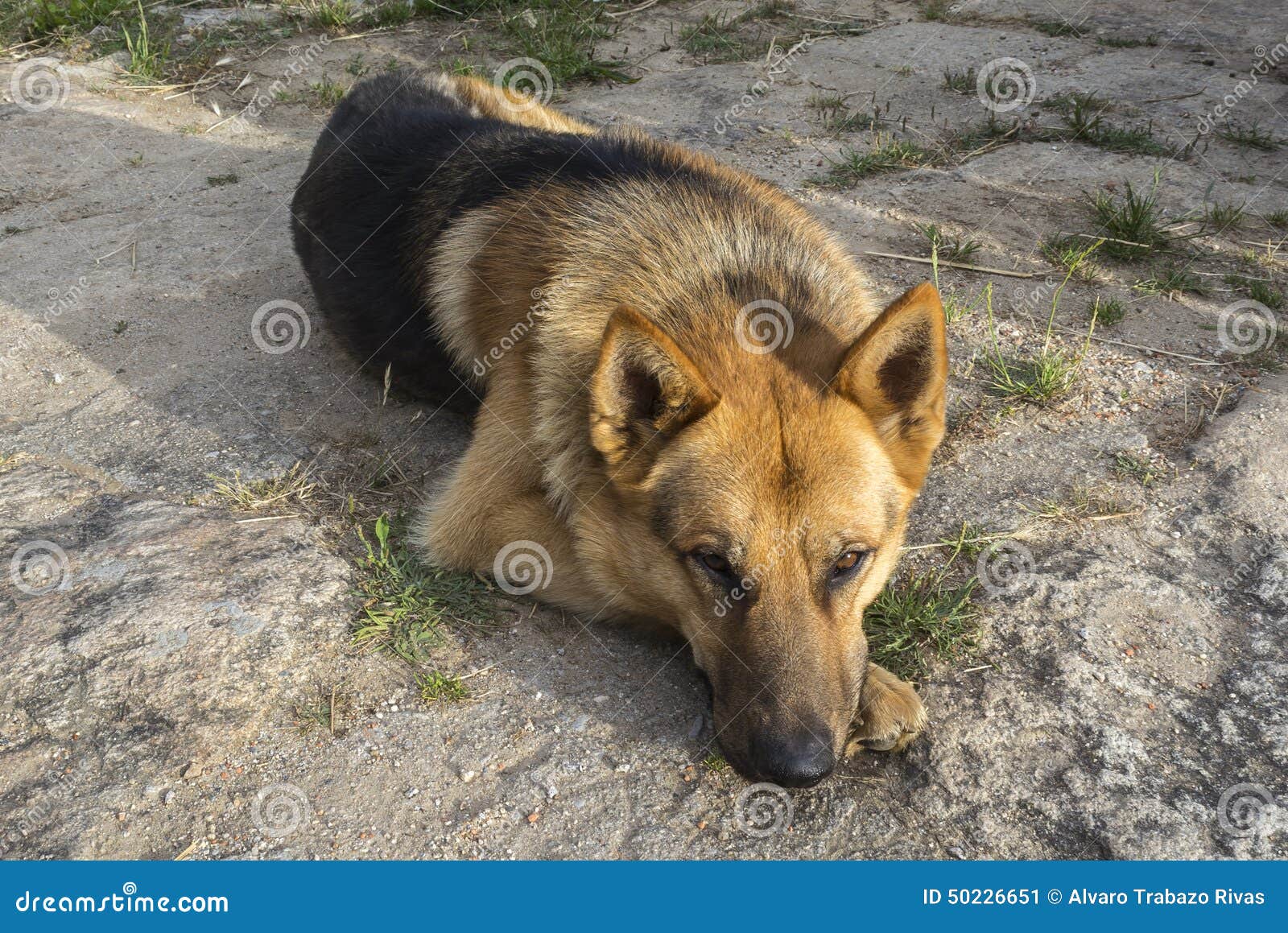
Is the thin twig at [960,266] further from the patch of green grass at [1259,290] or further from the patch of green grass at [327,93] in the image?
the patch of green grass at [327,93]

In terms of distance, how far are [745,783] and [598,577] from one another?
859 millimetres

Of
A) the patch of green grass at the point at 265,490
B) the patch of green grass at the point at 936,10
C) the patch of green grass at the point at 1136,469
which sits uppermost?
the patch of green grass at the point at 936,10

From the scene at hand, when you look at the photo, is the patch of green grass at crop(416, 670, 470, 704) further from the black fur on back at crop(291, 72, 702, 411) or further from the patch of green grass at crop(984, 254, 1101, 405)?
the patch of green grass at crop(984, 254, 1101, 405)

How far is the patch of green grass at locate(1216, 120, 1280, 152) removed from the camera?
6.19 meters

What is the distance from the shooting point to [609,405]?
2867 millimetres

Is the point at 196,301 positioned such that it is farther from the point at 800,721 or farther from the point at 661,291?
Result: the point at 800,721

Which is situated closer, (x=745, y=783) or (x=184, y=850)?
(x=184, y=850)

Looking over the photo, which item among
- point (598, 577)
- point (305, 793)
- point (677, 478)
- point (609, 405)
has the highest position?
point (609, 405)

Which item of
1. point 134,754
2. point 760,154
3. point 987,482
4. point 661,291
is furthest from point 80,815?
point 760,154

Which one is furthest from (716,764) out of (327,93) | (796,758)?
(327,93)

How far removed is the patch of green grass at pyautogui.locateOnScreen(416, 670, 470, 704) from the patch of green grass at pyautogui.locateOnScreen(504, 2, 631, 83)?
6.25 meters

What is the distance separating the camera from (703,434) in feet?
9.34

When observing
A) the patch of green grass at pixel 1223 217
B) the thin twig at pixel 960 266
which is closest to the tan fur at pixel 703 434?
the thin twig at pixel 960 266

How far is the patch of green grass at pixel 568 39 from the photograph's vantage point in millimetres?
8047
